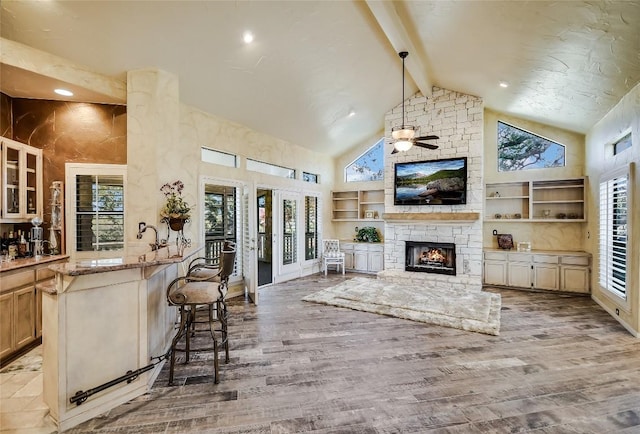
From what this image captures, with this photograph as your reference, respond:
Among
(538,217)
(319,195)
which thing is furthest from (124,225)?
(538,217)

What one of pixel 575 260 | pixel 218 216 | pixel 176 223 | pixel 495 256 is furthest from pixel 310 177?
pixel 575 260

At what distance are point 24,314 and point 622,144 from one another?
8079 mm

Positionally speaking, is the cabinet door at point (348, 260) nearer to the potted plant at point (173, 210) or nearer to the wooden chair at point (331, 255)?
the wooden chair at point (331, 255)

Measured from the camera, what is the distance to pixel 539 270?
6.02 meters

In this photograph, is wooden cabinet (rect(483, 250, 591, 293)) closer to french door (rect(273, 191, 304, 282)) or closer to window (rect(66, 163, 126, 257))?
french door (rect(273, 191, 304, 282))

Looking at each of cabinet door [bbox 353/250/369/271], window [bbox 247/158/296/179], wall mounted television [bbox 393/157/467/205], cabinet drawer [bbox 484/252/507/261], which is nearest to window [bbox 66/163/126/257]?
window [bbox 247/158/296/179]

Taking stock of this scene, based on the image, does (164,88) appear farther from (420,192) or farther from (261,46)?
(420,192)

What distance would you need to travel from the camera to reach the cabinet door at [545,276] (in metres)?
5.90

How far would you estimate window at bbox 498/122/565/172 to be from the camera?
249 inches

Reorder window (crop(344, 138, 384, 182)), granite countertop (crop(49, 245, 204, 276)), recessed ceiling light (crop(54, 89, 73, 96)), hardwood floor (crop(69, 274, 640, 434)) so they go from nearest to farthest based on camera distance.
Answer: granite countertop (crop(49, 245, 204, 276))
hardwood floor (crop(69, 274, 640, 434))
recessed ceiling light (crop(54, 89, 73, 96))
window (crop(344, 138, 384, 182))

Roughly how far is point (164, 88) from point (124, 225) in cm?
194

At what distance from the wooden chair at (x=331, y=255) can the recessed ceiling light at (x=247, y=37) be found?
5151 millimetres

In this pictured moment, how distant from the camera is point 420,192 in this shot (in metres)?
6.89

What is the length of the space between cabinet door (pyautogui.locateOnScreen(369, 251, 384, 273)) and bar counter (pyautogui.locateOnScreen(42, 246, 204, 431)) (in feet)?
19.0
